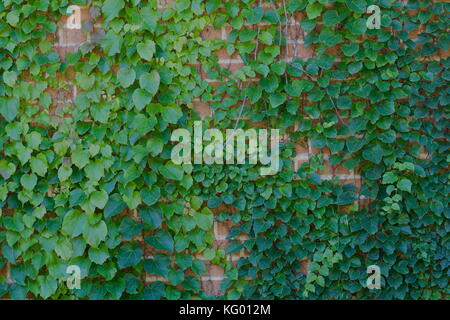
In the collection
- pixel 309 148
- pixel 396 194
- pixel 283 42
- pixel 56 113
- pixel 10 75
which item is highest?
pixel 283 42

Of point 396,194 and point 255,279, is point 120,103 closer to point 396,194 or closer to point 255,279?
point 255,279

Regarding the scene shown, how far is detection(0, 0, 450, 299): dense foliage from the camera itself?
6.49ft

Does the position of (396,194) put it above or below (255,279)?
above

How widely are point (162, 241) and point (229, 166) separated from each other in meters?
0.43

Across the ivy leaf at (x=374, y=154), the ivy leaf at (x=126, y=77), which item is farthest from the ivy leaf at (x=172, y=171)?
the ivy leaf at (x=374, y=154)

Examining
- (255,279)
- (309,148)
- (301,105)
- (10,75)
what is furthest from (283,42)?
(10,75)

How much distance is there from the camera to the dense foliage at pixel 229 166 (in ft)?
6.49

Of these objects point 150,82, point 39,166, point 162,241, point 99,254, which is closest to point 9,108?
point 39,166

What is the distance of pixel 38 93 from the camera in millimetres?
2006

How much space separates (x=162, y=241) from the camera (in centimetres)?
202

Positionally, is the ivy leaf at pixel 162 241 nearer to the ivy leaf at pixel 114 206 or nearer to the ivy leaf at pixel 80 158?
the ivy leaf at pixel 114 206

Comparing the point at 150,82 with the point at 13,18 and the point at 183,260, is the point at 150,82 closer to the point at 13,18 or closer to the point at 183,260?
the point at 13,18

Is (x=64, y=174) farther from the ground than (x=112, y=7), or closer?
closer
